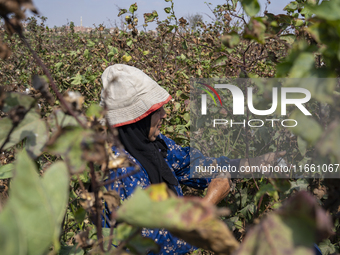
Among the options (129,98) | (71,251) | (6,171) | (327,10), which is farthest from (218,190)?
(327,10)

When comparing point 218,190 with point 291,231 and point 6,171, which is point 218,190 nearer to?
point 6,171

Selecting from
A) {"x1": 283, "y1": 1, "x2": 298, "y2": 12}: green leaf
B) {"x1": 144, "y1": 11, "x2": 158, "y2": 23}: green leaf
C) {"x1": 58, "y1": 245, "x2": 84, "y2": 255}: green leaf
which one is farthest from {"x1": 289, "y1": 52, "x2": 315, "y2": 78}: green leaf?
{"x1": 144, "y1": 11, "x2": 158, "y2": 23}: green leaf

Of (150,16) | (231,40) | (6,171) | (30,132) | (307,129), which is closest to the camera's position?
(307,129)

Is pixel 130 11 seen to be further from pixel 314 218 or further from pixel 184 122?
pixel 314 218

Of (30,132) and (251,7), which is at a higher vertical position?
(251,7)

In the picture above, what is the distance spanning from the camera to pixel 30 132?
1.67 ft

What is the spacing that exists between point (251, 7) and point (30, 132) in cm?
45

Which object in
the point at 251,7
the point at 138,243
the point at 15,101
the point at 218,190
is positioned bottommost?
the point at 218,190

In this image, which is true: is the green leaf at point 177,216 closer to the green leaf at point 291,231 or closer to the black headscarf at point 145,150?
the green leaf at point 291,231

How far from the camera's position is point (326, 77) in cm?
41

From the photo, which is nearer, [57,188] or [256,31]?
[57,188]

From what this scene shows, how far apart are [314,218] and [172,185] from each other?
172 centimetres

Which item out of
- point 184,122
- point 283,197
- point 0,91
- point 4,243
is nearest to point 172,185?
point 283,197

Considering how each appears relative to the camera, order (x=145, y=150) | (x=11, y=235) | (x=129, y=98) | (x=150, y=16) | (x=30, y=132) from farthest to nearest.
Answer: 1. (x=150, y=16)
2. (x=145, y=150)
3. (x=129, y=98)
4. (x=30, y=132)
5. (x=11, y=235)
